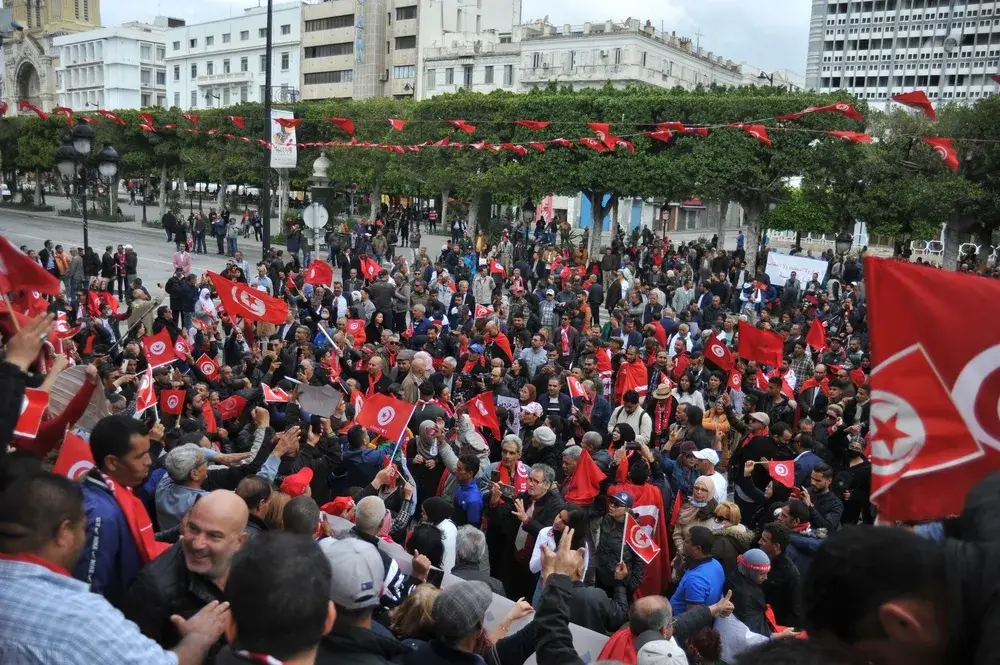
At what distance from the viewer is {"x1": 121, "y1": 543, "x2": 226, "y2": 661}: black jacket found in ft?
10.2

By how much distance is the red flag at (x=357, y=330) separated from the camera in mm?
13988

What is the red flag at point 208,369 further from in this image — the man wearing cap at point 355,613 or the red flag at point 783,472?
the man wearing cap at point 355,613

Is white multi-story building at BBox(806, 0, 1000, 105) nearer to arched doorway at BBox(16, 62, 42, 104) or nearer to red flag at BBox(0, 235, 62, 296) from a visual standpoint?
arched doorway at BBox(16, 62, 42, 104)

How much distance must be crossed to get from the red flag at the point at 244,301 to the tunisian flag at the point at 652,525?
22.0 feet

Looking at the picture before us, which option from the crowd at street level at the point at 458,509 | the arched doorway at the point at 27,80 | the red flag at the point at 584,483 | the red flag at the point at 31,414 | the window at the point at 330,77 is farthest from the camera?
the arched doorway at the point at 27,80

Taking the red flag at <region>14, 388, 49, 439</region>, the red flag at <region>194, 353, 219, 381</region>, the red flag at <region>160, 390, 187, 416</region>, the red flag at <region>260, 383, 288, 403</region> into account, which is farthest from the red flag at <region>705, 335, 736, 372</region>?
the red flag at <region>14, 388, 49, 439</region>

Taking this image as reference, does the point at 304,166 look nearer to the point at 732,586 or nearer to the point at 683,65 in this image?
the point at 683,65

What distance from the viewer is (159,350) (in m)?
10.2

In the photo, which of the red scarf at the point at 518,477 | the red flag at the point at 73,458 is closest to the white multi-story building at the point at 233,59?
the red scarf at the point at 518,477

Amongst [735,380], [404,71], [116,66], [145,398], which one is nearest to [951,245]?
[735,380]

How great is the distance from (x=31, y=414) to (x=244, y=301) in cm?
767

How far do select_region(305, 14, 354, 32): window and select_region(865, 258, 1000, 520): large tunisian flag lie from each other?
7590 centimetres

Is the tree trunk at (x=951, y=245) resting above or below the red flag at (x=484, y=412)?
above

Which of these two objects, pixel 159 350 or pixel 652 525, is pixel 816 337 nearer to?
pixel 652 525
